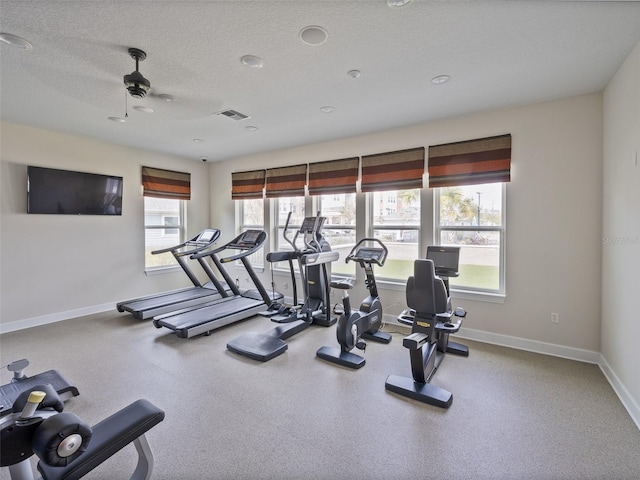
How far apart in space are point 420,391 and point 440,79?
2.88m

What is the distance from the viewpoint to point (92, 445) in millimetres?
1424

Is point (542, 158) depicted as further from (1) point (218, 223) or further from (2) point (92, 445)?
(1) point (218, 223)

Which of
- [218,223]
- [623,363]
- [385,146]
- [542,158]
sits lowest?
[623,363]

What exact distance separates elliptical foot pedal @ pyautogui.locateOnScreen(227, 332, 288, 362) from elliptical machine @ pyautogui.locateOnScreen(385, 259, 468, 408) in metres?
1.29

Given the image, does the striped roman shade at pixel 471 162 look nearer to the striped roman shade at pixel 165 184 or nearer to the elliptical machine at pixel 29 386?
the elliptical machine at pixel 29 386

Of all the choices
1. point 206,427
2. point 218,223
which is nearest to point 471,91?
point 206,427

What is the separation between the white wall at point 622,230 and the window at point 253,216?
5124mm

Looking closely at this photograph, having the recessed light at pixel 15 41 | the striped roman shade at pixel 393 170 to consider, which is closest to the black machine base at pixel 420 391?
the striped roman shade at pixel 393 170

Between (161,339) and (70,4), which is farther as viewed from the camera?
(161,339)

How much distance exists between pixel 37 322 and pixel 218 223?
336 cm

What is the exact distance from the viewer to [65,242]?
15.3 ft

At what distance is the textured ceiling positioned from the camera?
78.1 inches

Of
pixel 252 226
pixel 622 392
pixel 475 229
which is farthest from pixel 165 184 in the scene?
pixel 622 392

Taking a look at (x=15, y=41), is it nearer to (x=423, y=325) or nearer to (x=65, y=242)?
(x=65, y=242)
